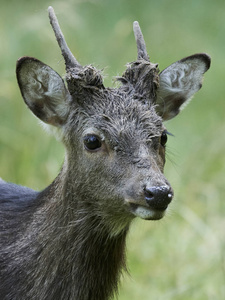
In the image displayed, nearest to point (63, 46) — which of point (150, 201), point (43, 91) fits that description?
point (43, 91)

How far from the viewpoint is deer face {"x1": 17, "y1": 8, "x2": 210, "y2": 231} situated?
5625 mm

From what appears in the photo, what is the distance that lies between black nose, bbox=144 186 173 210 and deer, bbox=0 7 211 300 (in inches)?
13.8

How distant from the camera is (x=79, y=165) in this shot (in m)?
6.04

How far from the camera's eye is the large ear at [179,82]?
6555 millimetres

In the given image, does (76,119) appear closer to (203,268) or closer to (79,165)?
(79,165)

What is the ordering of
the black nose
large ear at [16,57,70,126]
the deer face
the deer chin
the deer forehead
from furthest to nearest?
large ear at [16,57,70,126] → the deer forehead → the deer face → the deer chin → the black nose

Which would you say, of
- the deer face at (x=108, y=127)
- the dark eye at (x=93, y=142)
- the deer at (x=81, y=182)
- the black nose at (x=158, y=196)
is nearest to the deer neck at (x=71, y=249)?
the deer at (x=81, y=182)

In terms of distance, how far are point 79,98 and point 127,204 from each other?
3.26 ft

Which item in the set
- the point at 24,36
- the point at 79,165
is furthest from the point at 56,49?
the point at 79,165

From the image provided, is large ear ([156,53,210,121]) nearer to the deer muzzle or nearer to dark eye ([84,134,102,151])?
dark eye ([84,134,102,151])

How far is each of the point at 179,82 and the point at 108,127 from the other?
1.05 m

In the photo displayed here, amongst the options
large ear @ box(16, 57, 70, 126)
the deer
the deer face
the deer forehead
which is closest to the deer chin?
the deer face

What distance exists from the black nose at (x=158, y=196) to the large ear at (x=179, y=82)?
4.16 feet

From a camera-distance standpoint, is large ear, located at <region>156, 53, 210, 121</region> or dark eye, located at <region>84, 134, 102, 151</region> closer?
dark eye, located at <region>84, 134, 102, 151</region>
